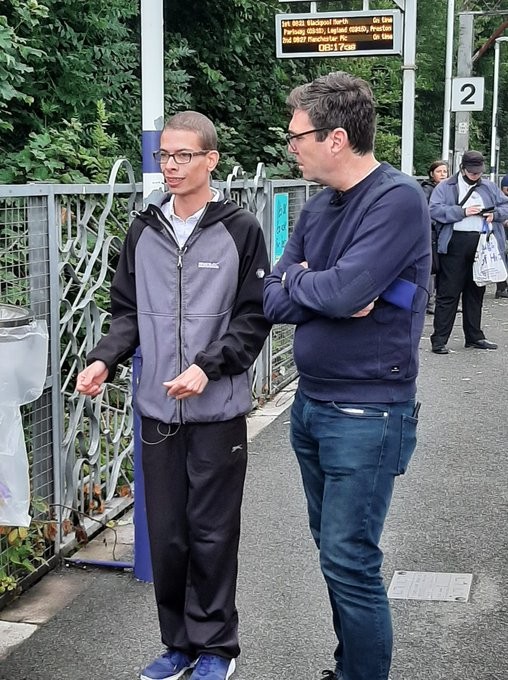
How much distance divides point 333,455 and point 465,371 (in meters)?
6.73

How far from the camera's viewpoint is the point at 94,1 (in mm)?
9195

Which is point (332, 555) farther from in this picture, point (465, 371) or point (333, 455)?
point (465, 371)

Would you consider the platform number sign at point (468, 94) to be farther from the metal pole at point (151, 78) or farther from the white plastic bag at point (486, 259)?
the metal pole at point (151, 78)

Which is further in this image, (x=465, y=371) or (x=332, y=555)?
(x=465, y=371)

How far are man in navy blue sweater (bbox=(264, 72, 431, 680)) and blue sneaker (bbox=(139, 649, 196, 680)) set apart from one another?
75cm

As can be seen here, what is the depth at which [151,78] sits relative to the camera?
170 inches

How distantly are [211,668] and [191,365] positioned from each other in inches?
41.3

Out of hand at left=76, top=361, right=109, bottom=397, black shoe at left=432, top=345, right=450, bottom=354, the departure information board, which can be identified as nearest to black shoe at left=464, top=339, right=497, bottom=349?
black shoe at left=432, top=345, right=450, bottom=354

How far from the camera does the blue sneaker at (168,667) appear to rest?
3637 mm

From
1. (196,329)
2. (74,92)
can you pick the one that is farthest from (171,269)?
(74,92)

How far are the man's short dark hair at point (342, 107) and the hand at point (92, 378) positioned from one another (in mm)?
1087

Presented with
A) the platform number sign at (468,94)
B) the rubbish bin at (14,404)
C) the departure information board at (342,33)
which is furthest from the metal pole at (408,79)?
the rubbish bin at (14,404)

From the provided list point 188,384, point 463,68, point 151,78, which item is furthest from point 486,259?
point 463,68

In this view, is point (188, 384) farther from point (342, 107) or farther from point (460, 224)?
point (460, 224)
